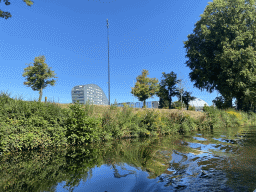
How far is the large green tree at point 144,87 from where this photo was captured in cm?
4441

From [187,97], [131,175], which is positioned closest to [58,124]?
[131,175]

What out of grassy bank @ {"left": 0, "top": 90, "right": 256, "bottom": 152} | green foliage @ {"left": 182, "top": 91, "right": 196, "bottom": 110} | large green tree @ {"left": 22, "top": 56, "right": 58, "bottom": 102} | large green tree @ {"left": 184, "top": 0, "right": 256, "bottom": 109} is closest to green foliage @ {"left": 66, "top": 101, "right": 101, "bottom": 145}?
grassy bank @ {"left": 0, "top": 90, "right": 256, "bottom": 152}

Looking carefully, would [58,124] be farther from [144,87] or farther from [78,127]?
[144,87]

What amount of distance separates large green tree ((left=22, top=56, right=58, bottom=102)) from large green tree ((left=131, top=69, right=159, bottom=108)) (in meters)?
21.8

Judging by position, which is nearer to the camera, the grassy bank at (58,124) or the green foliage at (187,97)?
the grassy bank at (58,124)

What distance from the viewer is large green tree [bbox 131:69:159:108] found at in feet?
146

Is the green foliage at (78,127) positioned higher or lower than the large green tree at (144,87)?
lower

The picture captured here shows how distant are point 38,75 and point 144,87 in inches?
1048

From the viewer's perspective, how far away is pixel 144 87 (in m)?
44.6

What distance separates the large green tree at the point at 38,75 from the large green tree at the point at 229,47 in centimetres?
A: 3257

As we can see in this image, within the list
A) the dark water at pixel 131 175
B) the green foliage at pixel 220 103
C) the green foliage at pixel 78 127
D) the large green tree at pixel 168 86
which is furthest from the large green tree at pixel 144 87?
the dark water at pixel 131 175

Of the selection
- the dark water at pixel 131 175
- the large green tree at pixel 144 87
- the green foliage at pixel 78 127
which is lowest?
the dark water at pixel 131 175

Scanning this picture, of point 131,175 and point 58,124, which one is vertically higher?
point 58,124

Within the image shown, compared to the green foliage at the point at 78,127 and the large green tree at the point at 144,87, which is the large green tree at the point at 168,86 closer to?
the large green tree at the point at 144,87
